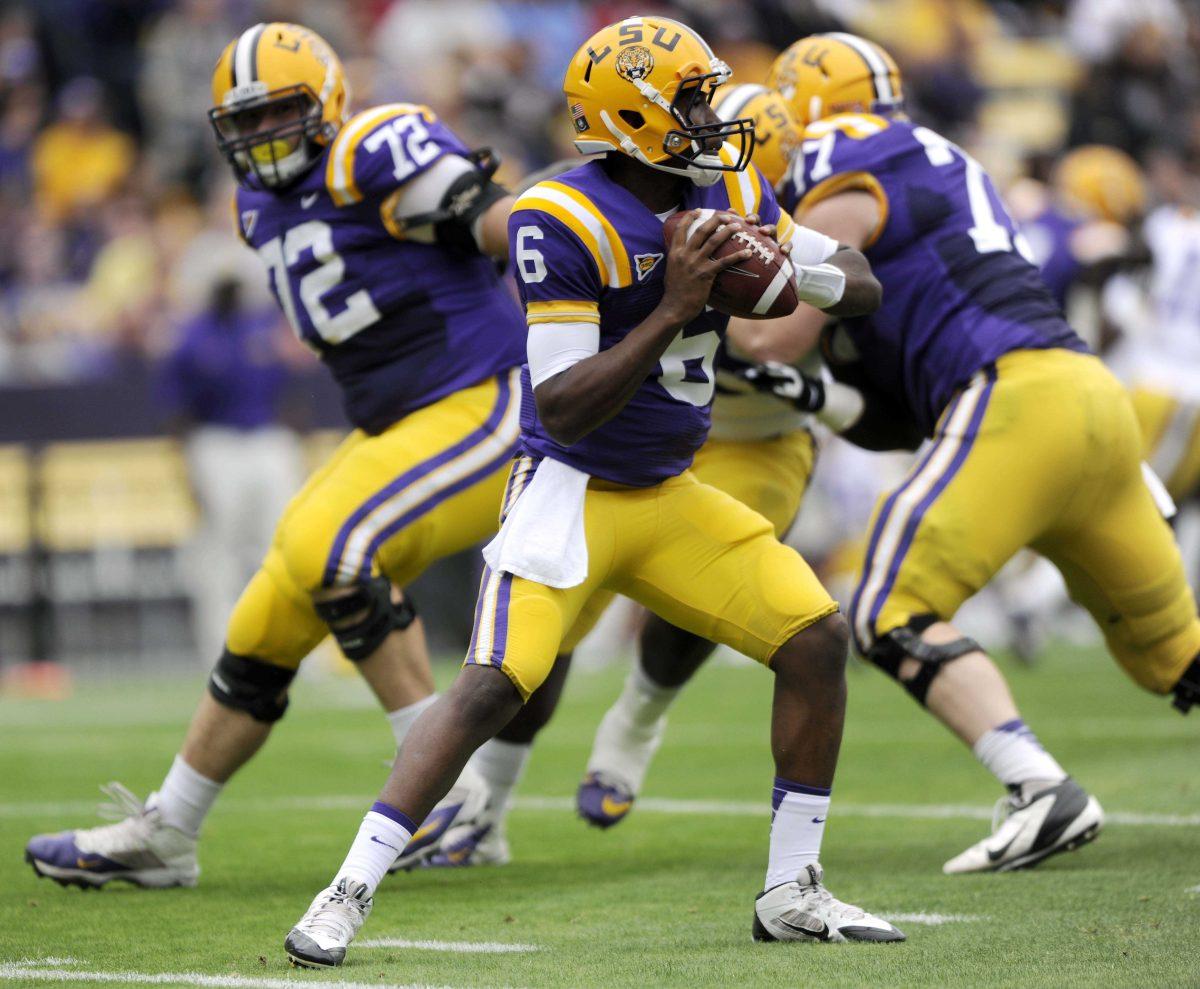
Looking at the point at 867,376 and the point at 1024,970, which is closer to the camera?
the point at 1024,970

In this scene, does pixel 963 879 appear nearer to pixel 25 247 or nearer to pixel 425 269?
pixel 425 269

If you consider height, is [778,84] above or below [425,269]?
above

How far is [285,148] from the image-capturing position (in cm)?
494

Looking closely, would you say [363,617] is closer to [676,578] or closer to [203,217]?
[676,578]

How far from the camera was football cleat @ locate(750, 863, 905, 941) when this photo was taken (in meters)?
3.79

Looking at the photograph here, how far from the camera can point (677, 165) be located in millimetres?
3844

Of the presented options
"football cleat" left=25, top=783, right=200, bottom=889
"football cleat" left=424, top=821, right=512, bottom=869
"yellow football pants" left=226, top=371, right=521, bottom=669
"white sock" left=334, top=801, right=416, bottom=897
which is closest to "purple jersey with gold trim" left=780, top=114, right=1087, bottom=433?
"yellow football pants" left=226, top=371, right=521, bottom=669

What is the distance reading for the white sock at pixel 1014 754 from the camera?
4.57 metres

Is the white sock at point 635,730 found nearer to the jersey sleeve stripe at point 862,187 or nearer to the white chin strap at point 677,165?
the jersey sleeve stripe at point 862,187

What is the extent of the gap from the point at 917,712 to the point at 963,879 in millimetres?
4241

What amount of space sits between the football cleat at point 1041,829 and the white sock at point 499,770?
A: 4.05ft

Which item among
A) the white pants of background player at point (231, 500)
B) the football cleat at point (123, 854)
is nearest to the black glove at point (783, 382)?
the football cleat at point (123, 854)

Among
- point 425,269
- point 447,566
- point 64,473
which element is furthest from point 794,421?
point 64,473

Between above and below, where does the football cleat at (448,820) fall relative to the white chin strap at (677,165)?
below
